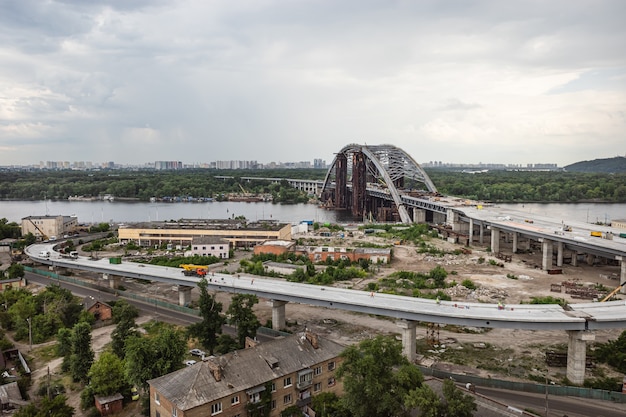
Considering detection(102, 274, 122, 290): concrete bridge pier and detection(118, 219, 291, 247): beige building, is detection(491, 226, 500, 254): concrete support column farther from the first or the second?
→ detection(102, 274, 122, 290): concrete bridge pier

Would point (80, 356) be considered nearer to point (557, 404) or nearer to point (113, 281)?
point (113, 281)

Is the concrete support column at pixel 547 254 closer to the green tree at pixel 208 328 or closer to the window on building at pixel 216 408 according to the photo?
the green tree at pixel 208 328

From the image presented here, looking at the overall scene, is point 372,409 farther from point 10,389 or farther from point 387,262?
point 387,262

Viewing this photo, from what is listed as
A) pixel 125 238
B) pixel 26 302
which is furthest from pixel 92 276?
pixel 125 238

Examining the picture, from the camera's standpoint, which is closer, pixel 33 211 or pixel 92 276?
pixel 92 276

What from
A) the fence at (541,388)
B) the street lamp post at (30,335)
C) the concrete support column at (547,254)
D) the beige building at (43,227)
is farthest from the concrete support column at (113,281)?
the concrete support column at (547,254)

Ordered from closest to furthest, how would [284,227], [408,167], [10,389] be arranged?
1. [10,389]
2. [284,227]
3. [408,167]

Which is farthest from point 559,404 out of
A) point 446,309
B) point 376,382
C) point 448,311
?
point 376,382
